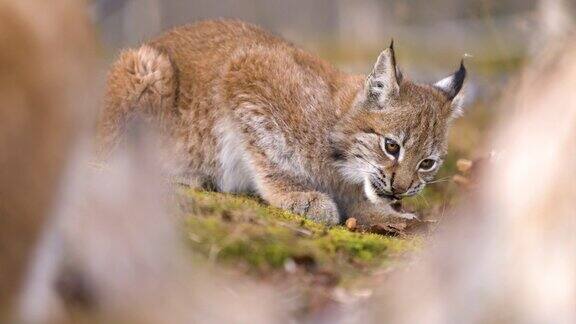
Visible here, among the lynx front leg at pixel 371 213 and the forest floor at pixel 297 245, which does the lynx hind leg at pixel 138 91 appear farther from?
the lynx front leg at pixel 371 213

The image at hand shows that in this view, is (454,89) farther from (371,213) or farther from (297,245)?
(297,245)

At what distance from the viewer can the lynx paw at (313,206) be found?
3779mm

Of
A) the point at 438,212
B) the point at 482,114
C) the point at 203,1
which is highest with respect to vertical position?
the point at 203,1

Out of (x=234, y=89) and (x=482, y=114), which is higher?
(x=482, y=114)

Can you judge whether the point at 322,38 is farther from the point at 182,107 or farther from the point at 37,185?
the point at 37,185

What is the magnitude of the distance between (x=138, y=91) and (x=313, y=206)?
0.83m

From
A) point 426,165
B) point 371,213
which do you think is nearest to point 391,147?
point 426,165

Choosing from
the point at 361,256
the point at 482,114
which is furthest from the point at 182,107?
the point at 482,114

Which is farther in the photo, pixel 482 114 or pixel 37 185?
pixel 482 114

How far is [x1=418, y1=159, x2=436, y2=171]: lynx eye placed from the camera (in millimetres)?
3807

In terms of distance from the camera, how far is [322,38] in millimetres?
6586

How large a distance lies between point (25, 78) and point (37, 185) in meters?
0.29

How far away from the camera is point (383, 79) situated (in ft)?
12.4

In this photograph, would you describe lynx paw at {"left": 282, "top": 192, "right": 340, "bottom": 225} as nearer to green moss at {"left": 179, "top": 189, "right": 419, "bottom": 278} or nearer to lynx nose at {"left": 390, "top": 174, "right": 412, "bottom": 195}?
green moss at {"left": 179, "top": 189, "right": 419, "bottom": 278}
